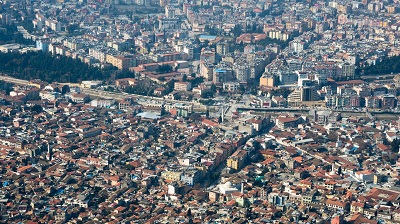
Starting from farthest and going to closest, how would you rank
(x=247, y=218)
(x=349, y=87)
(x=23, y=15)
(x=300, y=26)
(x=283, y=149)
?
(x=23, y=15), (x=300, y=26), (x=349, y=87), (x=283, y=149), (x=247, y=218)

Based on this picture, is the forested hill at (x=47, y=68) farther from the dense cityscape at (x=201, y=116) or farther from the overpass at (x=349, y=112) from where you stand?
the overpass at (x=349, y=112)

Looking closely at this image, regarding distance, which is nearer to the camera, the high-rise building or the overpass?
the overpass

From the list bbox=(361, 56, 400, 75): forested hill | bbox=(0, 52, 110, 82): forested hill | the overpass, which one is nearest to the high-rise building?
the overpass

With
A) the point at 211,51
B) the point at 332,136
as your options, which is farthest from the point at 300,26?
the point at 332,136

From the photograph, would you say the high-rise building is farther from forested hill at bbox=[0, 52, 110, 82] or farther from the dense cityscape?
forested hill at bbox=[0, 52, 110, 82]

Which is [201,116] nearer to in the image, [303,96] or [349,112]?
[303,96]

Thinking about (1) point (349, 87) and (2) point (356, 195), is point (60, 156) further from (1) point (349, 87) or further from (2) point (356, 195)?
(1) point (349, 87)

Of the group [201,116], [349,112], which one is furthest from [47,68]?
[349,112]

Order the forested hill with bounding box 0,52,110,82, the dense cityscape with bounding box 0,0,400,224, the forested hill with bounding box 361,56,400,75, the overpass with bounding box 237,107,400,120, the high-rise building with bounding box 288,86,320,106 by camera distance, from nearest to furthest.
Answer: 1. the dense cityscape with bounding box 0,0,400,224
2. the overpass with bounding box 237,107,400,120
3. the high-rise building with bounding box 288,86,320,106
4. the forested hill with bounding box 0,52,110,82
5. the forested hill with bounding box 361,56,400,75
